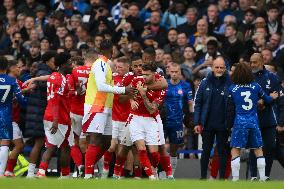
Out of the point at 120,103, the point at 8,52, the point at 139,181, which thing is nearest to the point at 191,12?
the point at 8,52

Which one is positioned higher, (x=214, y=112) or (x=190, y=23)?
(x=190, y=23)

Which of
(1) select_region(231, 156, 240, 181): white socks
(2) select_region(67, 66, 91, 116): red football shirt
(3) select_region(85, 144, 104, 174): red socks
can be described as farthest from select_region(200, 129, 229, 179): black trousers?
(3) select_region(85, 144, 104, 174): red socks

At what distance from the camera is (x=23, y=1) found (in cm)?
3181

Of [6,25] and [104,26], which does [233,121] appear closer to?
[104,26]

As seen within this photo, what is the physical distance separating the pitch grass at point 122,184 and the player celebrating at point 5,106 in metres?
4.11

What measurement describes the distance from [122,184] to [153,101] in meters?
4.09

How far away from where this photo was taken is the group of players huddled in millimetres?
20484

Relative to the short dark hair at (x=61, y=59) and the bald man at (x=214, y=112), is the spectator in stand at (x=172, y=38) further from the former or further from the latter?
the short dark hair at (x=61, y=59)

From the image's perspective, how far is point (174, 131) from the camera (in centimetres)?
2316

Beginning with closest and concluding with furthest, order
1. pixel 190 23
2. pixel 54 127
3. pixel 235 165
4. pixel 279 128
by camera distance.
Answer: pixel 235 165 → pixel 54 127 → pixel 279 128 → pixel 190 23

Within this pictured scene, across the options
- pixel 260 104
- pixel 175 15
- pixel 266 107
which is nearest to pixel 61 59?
pixel 260 104

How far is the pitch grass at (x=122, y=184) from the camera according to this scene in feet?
53.8

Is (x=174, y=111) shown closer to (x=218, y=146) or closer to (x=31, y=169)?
(x=218, y=146)

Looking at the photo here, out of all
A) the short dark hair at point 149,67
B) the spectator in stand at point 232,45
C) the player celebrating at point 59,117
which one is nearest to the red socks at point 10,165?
the player celebrating at point 59,117
